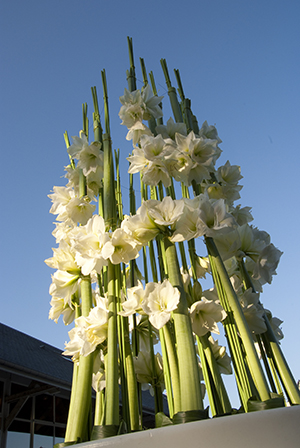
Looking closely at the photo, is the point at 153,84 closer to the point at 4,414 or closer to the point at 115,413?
the point at 115,413

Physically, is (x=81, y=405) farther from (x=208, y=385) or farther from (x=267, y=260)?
(x=267, y=260)

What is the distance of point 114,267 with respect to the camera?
0.67 m

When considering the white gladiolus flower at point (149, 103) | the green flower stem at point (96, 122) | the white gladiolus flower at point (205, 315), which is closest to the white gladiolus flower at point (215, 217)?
the white gladiolus flower at point (205, 315)

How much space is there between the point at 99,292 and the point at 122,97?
0.48m

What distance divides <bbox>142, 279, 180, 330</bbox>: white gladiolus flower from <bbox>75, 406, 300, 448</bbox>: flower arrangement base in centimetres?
16

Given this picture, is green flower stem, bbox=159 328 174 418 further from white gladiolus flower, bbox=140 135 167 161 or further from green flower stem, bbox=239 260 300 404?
white gladiolus flower, bbox=140 135 167 161

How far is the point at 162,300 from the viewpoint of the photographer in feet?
1.80

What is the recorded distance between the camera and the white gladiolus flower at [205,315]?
585 mm

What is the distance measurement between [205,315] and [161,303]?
0.10 meters

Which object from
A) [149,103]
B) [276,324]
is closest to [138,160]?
[149,103]

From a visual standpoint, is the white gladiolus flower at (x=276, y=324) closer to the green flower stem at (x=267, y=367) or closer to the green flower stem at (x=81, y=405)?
the green flower stem at (x=267, y=367)

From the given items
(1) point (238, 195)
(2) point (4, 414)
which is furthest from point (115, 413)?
(2) point (4, 414)

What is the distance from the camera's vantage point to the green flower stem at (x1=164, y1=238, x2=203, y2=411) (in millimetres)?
454

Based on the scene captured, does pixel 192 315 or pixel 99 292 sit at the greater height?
pixel 99 292
